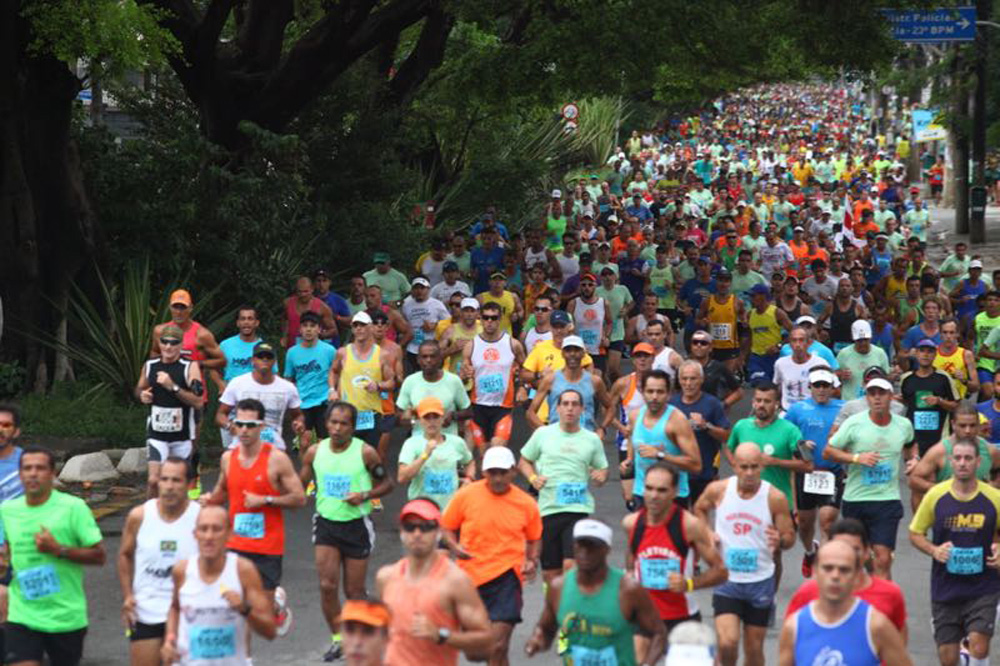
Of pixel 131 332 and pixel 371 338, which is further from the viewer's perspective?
pixel 131 332

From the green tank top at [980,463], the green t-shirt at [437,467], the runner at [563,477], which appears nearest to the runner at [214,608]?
the runner at [563,477]

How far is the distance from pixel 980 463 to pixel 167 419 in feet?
19.3

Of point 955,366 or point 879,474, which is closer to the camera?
point 879,474

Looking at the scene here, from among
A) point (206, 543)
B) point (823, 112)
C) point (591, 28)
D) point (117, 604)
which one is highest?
point (823, 112)

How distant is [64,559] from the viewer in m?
9.41

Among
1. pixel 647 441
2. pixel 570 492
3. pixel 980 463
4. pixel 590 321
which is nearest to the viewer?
pixel 570 492

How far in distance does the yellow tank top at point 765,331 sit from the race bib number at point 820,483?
7.01 m

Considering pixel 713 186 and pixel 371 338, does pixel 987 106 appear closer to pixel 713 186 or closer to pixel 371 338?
pixel 713 186

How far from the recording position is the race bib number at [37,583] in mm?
9344

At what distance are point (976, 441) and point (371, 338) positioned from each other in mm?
5490

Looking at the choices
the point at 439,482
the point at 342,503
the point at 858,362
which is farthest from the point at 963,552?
the point at 858,362

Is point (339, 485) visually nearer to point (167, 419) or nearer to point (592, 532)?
point (167, 419)

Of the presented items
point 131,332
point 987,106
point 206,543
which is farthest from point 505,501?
point 987,106

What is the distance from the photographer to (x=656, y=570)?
930cm
